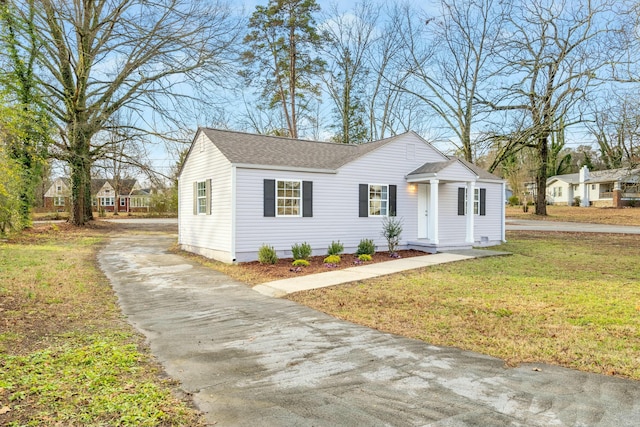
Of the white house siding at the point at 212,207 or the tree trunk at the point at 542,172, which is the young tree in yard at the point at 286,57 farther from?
the tree trunk at the point at 542,172

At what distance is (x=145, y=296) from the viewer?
8.15 metres

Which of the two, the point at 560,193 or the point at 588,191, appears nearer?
the point at 588,191

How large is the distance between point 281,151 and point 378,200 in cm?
387

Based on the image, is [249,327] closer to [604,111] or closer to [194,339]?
[194,339]

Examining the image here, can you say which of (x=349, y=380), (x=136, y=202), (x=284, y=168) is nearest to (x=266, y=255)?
(x=284, y=168)

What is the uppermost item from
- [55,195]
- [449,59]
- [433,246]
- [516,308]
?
[449,59]

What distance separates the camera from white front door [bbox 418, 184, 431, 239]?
52.5 ft

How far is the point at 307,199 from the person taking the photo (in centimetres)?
1343

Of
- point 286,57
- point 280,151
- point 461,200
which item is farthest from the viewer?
point 286,57

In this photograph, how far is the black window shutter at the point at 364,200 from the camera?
14.6m

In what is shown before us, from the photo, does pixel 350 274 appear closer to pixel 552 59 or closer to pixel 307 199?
pixel 307 199

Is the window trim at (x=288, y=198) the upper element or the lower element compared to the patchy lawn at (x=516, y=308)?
upper

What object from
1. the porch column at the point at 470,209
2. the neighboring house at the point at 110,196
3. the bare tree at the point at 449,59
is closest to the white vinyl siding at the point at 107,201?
the neighboring house at the point at 110,196

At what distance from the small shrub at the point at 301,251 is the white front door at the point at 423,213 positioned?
204 inches
